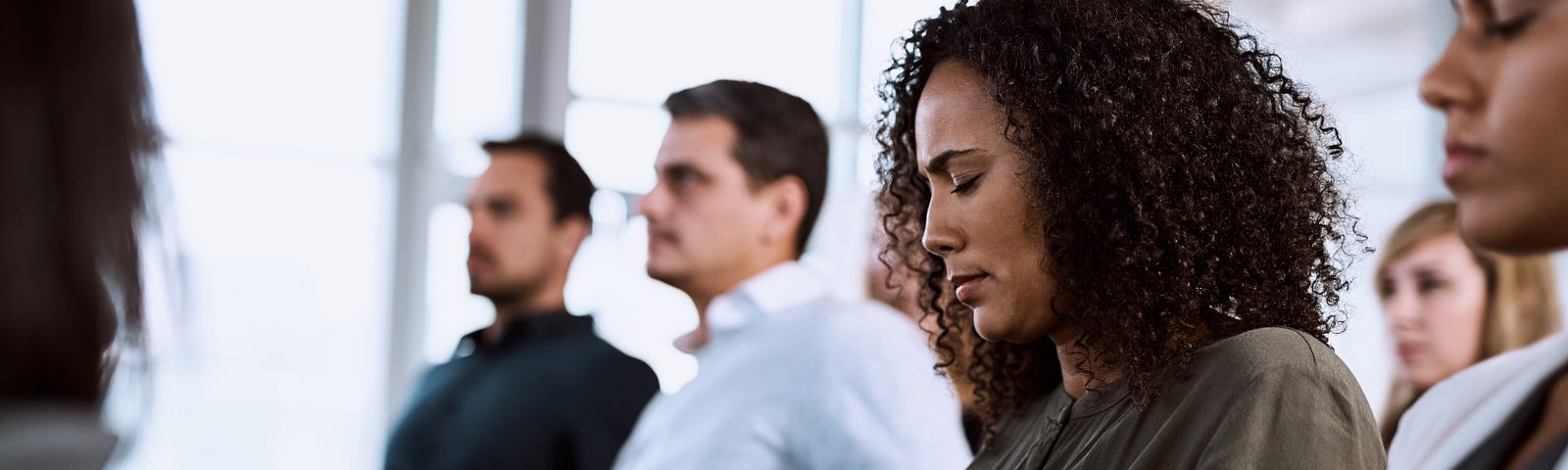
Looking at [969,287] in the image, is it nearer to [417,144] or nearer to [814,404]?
[814,404]

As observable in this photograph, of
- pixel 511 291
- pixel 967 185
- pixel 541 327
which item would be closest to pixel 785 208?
pixel 541 327

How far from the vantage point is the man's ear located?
115 inches

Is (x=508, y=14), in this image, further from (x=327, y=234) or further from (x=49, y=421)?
(x=49, y=421)

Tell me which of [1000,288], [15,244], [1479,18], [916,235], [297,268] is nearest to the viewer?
[15,244]

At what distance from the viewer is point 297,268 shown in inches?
224

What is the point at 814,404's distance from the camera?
2.35 meters

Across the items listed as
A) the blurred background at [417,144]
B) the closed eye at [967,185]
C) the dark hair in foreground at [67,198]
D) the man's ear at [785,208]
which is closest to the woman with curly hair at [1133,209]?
the closed eye at [967,185]

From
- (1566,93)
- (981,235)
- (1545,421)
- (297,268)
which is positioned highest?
(1566,93)

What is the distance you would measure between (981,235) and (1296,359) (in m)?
0.34

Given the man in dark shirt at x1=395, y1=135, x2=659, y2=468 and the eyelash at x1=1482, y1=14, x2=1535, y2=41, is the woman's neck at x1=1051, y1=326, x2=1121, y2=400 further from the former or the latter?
the man in dark shirt at x1=395, y1=135, x2=659, y2=468

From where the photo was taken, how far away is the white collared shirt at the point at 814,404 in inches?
90.4

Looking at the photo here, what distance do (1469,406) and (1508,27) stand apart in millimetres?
899

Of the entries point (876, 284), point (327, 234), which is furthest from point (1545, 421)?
point (327, 234)

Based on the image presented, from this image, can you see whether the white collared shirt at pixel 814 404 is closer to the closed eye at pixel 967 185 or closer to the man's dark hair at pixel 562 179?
the closed eye at pixel 967 185
